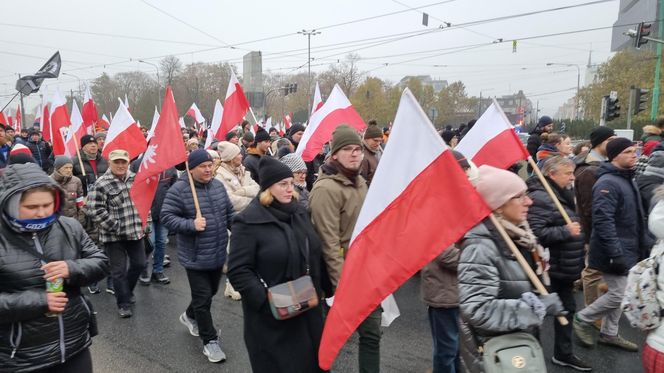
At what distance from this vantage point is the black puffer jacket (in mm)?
3758

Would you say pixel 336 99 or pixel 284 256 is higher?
pixel 336 99

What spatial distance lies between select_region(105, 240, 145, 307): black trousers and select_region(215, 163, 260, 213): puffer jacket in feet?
3.79

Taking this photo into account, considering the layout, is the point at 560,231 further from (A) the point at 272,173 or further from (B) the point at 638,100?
(B) the point at 638,100

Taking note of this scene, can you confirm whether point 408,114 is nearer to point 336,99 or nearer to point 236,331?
point 236,331

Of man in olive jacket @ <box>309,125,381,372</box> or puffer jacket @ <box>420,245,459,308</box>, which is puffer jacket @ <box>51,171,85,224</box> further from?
puffer jacket @ <box>420,245,459,308</box>

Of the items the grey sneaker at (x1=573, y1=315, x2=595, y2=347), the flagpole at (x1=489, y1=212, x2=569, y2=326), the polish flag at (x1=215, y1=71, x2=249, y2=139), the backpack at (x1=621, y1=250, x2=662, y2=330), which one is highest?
the polish flag at (x1=215, y1=71, x2=249, y2=139)

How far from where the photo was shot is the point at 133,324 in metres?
5.18

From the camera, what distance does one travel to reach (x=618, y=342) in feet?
14.8

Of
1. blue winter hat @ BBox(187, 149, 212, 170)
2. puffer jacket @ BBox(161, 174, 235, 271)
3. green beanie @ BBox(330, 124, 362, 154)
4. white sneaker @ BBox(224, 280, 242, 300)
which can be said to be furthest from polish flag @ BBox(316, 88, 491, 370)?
white sneaker @ BBox(224, 280, 242, 300)

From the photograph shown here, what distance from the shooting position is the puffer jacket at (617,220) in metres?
4.16

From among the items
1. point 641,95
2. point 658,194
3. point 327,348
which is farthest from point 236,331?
point 641,95

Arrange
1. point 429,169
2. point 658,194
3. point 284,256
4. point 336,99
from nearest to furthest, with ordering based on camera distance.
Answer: point 429,169
point 658,194
point 284,256
point 336,99

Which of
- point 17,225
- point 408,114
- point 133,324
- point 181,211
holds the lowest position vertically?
point 133,324

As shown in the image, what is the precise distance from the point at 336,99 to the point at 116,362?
441 centimetres
